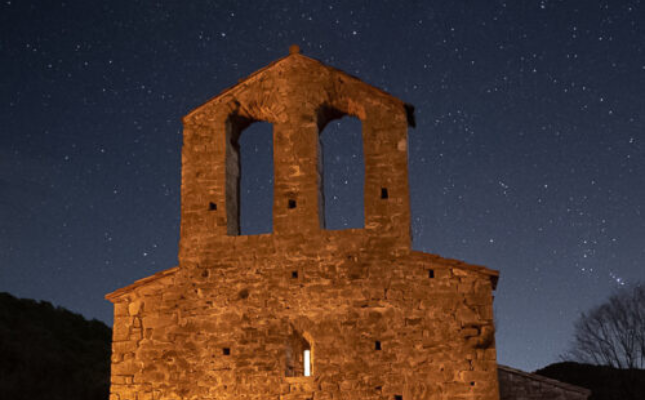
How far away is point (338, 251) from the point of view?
8.59 m

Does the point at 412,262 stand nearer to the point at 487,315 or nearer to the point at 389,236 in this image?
the point at 389,236

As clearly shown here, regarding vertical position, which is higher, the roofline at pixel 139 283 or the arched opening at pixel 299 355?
the roofline at pixel 139 283

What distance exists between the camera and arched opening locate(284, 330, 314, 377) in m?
8.34

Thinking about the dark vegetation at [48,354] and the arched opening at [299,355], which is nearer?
the arched opening at [299,355]

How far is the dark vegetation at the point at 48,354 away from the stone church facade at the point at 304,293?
→ 474 inches

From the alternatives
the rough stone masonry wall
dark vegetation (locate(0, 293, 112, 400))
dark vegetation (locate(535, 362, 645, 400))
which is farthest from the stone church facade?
dark vegetation (locate(535, 362, 645, 400))

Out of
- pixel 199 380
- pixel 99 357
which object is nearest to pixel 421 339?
pixel 199 380

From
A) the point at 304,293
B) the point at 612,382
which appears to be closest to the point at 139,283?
the point at 304,293

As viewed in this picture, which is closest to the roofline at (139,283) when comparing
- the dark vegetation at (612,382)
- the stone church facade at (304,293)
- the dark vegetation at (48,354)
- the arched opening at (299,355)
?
the stone church facade at (304,293)

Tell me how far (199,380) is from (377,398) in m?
2.39

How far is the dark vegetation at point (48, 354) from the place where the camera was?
62.2 ft

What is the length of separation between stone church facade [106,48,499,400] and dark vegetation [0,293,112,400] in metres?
12.0

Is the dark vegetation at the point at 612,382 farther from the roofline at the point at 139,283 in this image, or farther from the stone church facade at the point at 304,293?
the roofline at the point at 139,283

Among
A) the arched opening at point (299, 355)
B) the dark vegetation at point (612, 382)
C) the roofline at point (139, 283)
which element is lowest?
the dark vegetation at point (612, 382)
